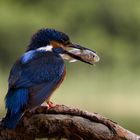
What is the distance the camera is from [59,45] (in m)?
4.90

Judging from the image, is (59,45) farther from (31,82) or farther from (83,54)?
(31,82)

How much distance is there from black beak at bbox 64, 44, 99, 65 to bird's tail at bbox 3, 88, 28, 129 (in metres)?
0.59

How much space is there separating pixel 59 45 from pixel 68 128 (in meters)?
1.02

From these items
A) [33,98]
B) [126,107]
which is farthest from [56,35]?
[126,107]

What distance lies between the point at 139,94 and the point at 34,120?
1456 cm

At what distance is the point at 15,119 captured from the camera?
412cm

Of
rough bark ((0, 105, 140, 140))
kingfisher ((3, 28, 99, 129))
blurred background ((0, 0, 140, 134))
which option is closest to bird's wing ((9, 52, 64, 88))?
kingfisher ((3, 28, 99, 129))

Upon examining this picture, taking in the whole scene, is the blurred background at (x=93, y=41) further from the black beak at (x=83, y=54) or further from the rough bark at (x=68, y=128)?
the rough bark at (x=68, y=128)

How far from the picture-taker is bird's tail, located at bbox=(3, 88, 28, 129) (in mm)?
4116

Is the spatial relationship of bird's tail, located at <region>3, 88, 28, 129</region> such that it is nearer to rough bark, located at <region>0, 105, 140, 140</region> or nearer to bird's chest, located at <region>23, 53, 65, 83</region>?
rough bark, located at <region>0, 105, 140, 140</region>

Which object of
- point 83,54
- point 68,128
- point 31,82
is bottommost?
point 68,128

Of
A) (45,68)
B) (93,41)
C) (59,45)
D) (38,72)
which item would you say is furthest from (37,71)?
(93,41)

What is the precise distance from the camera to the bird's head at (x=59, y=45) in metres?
4.88

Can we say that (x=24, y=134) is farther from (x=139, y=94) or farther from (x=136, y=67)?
(x=136, y=67)
